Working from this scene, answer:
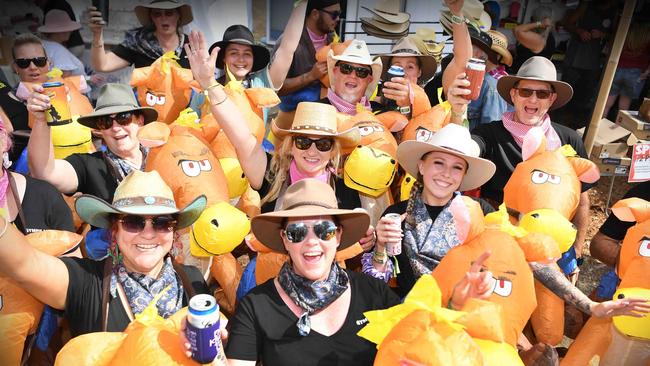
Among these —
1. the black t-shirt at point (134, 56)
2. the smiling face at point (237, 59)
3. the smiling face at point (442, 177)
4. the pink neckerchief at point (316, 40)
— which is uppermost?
the pink neckerchief at point (316, 40)

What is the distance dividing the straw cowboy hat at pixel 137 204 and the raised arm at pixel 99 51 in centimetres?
253

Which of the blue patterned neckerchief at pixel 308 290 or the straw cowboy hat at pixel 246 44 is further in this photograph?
the straw cowboy hat at pixel 246 44

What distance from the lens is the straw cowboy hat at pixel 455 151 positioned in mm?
2705

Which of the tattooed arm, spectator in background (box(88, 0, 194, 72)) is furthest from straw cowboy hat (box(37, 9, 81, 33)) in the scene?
the tattooed arm

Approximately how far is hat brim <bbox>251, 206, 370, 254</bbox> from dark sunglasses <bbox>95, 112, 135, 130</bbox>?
1237 millimetres

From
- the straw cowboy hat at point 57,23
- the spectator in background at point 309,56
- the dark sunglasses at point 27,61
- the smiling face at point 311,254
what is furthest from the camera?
the straw cowboy hat at point 57,23

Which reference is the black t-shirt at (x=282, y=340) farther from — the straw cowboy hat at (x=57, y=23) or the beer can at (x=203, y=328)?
the straw cowboy hat at (x=57, y=23)

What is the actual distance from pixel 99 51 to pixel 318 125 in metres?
2.42

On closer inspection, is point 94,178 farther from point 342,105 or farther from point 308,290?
point 342,105

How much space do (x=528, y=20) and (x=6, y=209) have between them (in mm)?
7151

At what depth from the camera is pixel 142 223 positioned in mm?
2129

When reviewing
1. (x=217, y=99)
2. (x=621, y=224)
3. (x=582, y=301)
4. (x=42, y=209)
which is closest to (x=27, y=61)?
(x=42, y=209)

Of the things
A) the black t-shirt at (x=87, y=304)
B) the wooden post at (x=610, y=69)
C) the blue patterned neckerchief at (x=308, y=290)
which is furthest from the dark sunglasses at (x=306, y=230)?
A: the wooden post at (x=610, y=69)

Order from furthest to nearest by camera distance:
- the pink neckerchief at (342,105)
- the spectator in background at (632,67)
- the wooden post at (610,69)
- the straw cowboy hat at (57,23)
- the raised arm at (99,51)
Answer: the spectator in background at (632,67) < the straw cowboy hat at (57,23) < the wooden post at (610,69) < the raised arm at (99,51) < the pink neckerchief at (342,105)
